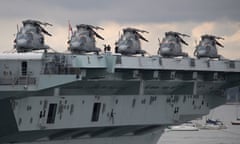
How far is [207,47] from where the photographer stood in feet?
184

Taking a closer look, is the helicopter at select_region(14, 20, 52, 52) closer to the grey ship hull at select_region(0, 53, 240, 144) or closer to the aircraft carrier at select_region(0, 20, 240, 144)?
the aircraft carrier at select_region(0, 20, 240, 144)

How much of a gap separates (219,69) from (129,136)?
633 cm

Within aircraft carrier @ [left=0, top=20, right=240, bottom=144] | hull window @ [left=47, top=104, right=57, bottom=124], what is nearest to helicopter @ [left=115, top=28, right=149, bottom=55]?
aircraft carrier @ [left=0, top=20, right=240, bottom=144]

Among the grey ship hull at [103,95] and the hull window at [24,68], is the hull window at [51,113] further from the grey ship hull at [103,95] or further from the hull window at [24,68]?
the hull window at [24,68]

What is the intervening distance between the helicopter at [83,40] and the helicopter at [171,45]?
5362 mm

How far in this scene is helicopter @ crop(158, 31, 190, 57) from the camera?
2115 inches

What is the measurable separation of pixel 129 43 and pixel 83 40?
3463 millimetres

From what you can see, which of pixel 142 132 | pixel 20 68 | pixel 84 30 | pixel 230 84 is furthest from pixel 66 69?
pixel 230 84

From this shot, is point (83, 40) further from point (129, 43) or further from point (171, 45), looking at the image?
point (171, 45)

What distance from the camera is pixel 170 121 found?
51.9 meters

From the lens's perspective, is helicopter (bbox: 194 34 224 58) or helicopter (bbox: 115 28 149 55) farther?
helicopter (bbox: 194 34 224 58)

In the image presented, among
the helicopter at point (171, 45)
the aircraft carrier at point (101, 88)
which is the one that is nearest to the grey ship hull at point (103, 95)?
the aircraft carrier at point (101, 88)

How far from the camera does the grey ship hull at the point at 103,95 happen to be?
4234 cm

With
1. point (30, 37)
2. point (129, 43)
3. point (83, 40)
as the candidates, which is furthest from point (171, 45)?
point (30, 37)
